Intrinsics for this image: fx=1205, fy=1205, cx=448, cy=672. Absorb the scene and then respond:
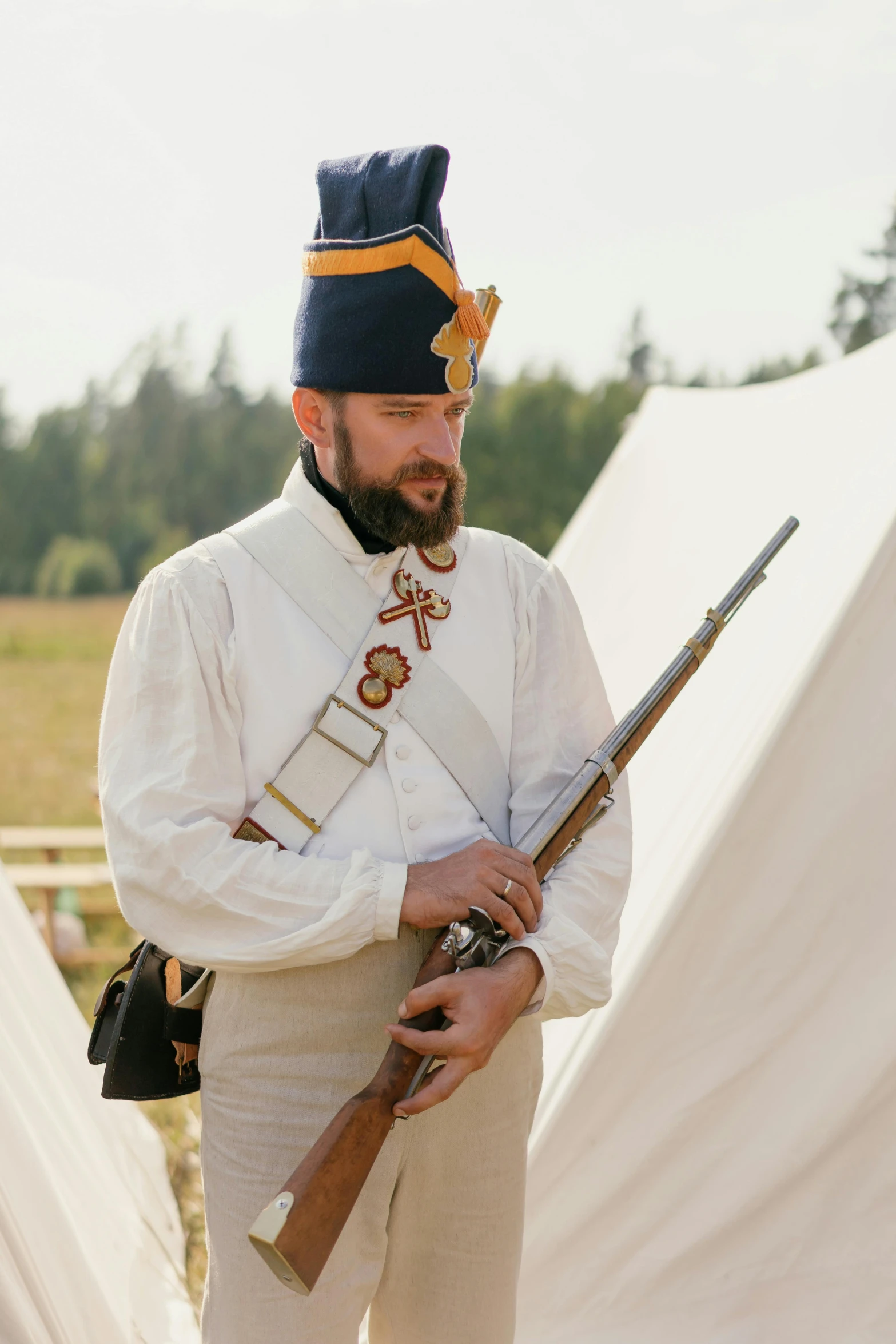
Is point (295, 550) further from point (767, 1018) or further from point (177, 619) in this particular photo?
point (767, 1018)

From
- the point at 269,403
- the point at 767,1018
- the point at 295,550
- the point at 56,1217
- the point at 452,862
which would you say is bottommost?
the point at 269,403

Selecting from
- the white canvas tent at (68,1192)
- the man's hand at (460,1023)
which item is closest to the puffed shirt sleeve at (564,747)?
the man's hand at (460,1023)

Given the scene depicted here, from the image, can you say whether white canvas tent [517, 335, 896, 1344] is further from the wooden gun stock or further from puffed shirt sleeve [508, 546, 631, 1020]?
the wooden gun stock

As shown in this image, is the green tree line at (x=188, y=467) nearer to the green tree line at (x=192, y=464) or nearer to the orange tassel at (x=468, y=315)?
the green tree line at (x=192, y=464)

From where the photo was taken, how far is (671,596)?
3.37 m

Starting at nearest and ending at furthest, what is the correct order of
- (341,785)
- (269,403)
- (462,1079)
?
(462,1079)
(341,785)
(269,403)

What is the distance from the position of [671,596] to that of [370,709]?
1.89 meters

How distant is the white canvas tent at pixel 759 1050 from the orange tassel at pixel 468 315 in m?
1.02

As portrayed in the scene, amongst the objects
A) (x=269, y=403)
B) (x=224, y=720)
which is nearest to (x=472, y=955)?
(x=224, y=720)

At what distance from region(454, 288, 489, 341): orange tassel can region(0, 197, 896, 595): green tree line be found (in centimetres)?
2255

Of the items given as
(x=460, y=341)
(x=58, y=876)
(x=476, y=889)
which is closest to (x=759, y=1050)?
(x=476, y=889)

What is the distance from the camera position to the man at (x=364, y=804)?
1.50m

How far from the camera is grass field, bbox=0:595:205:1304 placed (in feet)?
11.1

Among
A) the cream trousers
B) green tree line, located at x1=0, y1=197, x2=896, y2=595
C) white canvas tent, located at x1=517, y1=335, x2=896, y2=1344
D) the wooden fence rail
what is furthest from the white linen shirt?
green tree line, located at x1=0, y1=197, x2=896, y2=595
